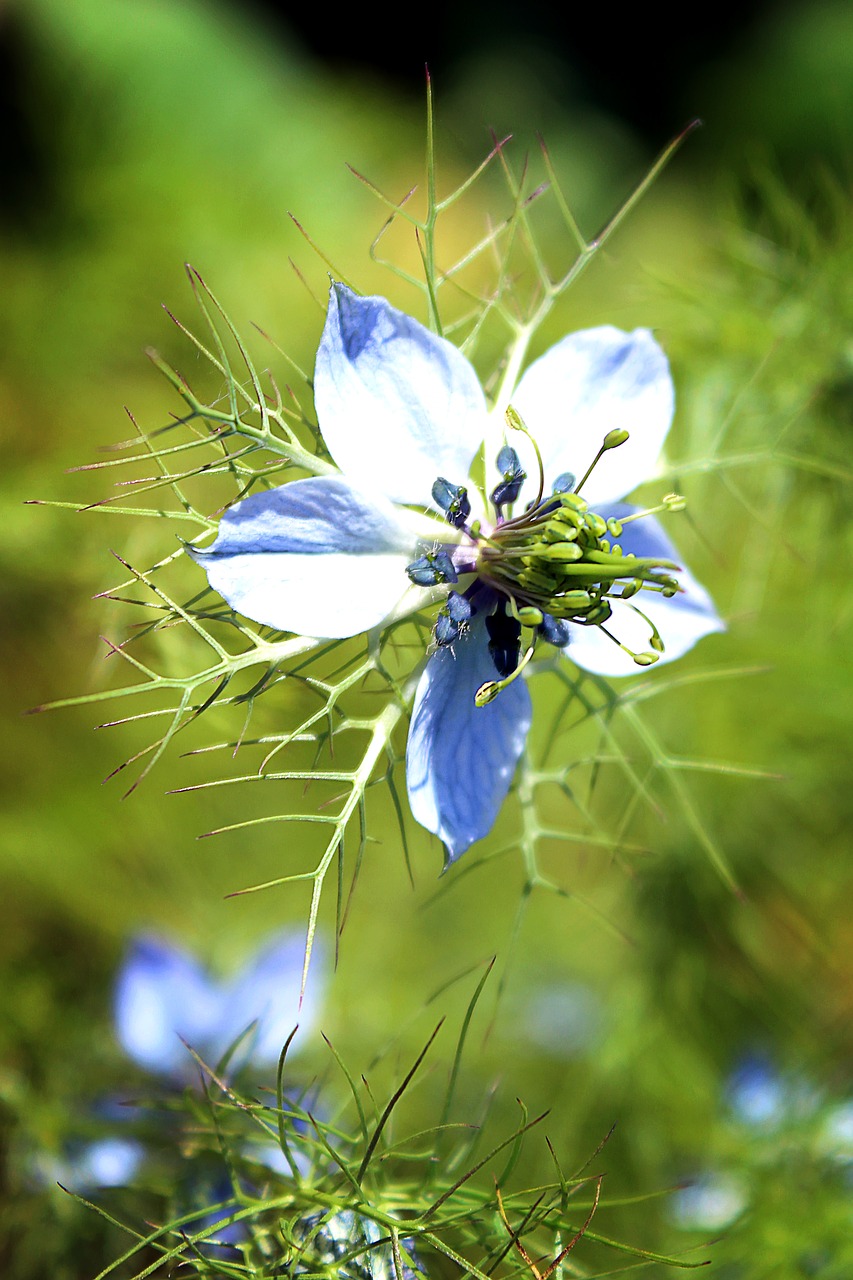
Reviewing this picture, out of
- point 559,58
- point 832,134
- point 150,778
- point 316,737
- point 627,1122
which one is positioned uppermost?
point 559,58

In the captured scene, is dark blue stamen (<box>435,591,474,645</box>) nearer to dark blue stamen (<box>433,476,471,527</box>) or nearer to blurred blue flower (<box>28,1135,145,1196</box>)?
dark blue stamen (<box>433,476,471,527</box>)

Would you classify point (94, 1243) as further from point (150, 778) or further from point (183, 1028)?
point (150, 778)

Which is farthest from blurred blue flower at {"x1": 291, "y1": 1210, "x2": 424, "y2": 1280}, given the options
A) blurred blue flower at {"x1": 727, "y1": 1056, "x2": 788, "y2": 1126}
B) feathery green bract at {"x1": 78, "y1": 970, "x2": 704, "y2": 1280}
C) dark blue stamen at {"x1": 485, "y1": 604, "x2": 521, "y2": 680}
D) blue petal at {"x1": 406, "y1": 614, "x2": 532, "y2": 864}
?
blurred blue flower at {"x1": 727, "y1": 1056, "x2": 788, "y2": 1126}

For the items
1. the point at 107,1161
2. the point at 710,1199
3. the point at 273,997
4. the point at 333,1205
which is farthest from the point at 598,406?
the point at 710,1199

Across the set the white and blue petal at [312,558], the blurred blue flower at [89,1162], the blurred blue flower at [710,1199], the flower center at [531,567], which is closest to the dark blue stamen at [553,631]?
the flower center at [531,567]

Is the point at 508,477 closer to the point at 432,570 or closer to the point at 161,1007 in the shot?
the point at 432,570

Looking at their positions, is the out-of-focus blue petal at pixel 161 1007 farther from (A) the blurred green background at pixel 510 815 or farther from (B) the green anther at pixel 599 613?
(B) the green anther at pixel 599 613

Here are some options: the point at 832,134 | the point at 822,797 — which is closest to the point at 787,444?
the point at 822,797
